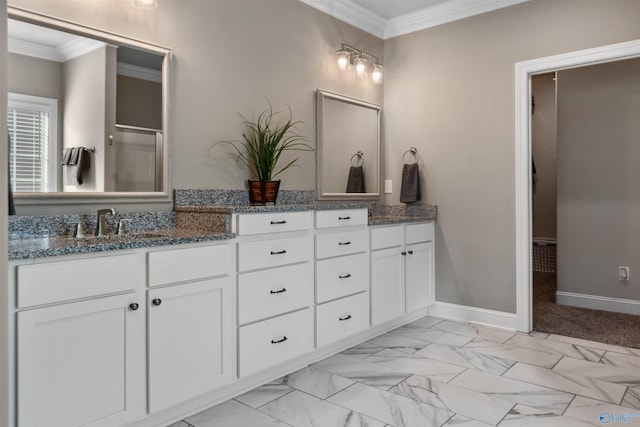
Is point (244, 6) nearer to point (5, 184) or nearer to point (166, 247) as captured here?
point (166, 247)

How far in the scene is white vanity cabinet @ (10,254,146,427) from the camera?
155cm

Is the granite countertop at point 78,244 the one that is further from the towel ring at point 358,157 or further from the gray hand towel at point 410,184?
the gray hand towel at point 410,184

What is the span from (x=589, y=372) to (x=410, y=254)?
1376mm

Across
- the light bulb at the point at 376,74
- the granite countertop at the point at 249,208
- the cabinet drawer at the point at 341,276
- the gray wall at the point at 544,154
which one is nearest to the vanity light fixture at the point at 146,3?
the granite countertop at the point at 249,208

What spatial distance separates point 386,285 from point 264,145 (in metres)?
1.31

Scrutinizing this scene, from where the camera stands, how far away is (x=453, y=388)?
2.41 meters

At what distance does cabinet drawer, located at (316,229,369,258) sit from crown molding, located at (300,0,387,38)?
1.78 m

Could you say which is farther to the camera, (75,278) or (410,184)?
(410,184)

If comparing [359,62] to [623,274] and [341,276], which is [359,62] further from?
→ [623,274]

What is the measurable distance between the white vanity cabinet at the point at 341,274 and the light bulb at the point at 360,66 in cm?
139

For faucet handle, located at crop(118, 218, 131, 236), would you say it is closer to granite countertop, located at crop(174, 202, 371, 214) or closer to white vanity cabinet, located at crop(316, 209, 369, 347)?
granite countertop, located at crop(174, 202, 371, 214)

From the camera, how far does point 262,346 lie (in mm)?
2369

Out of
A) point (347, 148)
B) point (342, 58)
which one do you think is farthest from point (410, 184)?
point (342, 58)

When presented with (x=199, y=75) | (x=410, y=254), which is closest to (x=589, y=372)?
(x=410, y=254)
